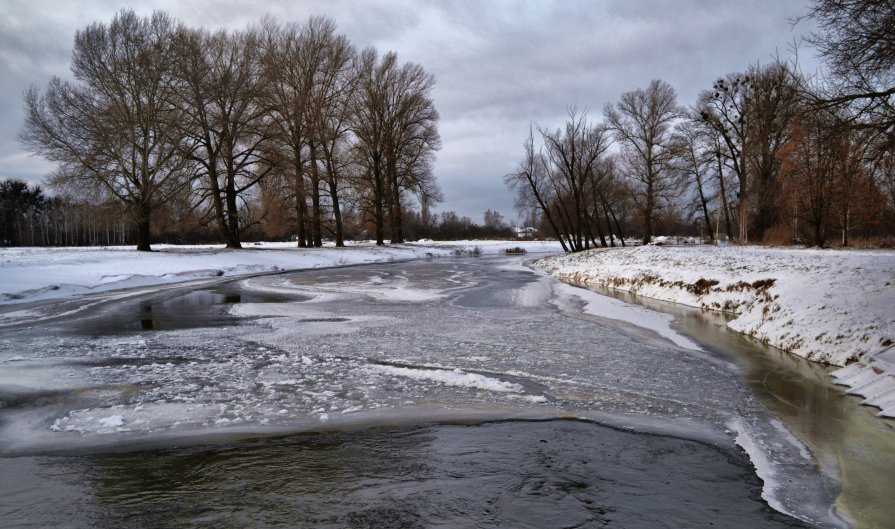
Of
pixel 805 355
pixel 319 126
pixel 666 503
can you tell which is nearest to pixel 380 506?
pixel 666 503

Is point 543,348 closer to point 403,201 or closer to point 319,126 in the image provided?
point 319,126

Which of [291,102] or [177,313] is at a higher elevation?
[291,102]

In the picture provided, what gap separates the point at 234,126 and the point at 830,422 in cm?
3164

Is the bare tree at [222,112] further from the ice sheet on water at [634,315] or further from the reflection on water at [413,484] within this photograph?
the reflection on water at [413,484]

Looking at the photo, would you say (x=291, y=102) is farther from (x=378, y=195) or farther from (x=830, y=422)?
(x=830, y=422)

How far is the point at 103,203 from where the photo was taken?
88.1 feet

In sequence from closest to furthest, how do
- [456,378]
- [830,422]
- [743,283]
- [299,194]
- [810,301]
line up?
[830,422] < [456,378] < [810,301] < [743,283] < [299,194]

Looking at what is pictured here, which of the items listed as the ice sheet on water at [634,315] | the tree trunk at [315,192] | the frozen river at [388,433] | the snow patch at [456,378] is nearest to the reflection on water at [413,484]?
the frozen river at [388,433]

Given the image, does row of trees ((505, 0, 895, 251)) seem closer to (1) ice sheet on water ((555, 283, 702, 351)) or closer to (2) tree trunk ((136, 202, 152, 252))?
(1) ice sheet on water ((555, 283, 702, 351))

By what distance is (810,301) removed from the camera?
9.86 metres

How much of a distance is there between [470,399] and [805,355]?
601 centimetres

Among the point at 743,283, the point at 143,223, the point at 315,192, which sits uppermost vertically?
the point at 315,192

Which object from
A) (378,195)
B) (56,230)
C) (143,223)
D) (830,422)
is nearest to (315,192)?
(378,195)

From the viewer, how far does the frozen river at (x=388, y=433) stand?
3.54m
